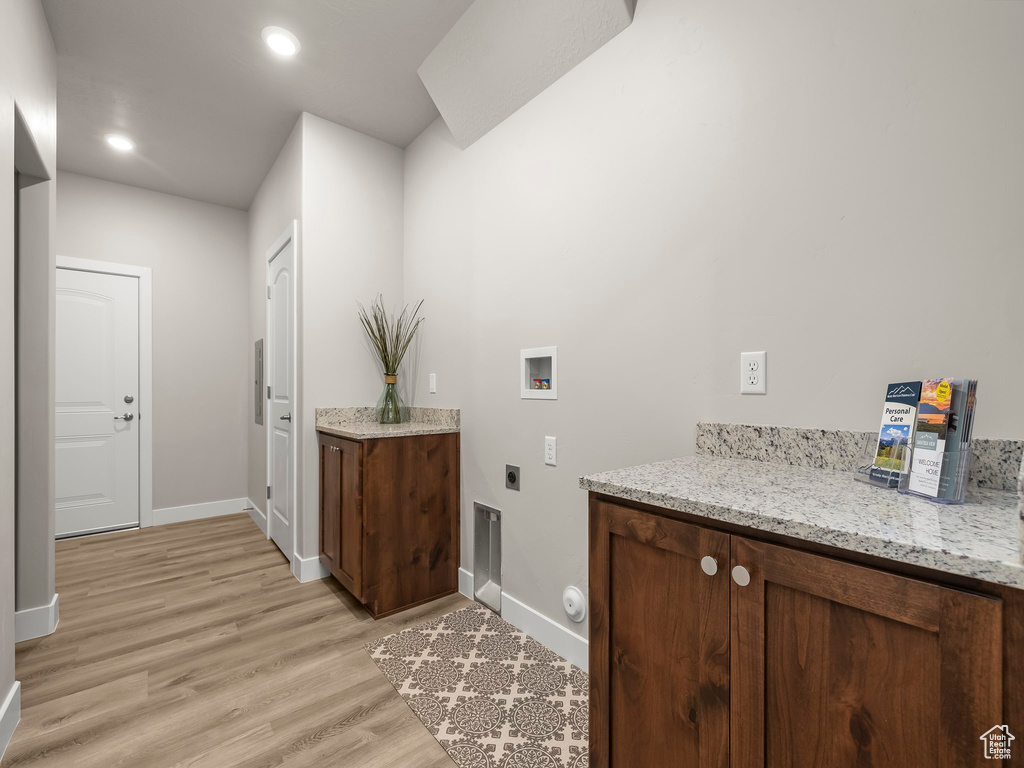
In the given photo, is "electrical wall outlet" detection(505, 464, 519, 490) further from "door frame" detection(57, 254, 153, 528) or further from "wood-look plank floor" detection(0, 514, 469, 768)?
"door frame" detection(57, 254, 153, 528)

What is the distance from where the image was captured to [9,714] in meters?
1.43

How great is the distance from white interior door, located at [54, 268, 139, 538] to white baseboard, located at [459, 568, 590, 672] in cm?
341

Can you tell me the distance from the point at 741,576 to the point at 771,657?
13cm

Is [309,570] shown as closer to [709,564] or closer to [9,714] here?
[9,714]

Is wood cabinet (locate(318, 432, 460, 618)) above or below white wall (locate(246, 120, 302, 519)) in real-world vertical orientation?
below

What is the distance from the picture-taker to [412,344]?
285cm

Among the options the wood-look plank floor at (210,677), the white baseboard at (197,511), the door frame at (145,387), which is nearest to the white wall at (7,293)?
the wood-look plank floor at (210,677)

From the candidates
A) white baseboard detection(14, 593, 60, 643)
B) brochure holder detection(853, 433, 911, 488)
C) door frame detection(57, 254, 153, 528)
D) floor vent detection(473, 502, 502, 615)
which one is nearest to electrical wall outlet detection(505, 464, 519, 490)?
floor vent detection(473, 502, 502, 615)

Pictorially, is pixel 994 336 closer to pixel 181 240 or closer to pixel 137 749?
pixel 137 749

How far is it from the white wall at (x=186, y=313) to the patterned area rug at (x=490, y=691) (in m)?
2.96

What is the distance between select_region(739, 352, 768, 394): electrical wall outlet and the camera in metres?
1.26

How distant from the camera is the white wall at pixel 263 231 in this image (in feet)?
9.19

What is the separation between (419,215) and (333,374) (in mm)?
1136

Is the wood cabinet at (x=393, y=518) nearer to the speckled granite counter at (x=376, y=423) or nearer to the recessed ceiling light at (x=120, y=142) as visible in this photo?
the speckled granite counter at (x=376, y=423)
